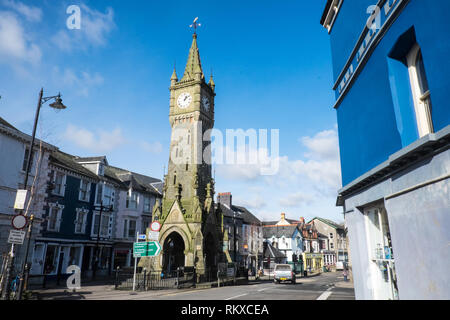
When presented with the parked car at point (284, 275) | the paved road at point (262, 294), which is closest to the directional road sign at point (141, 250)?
the paved road at point (262, 294)

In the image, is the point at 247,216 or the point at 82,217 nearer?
the point at 82,217

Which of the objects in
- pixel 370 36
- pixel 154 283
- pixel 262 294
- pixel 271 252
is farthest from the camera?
pixel 271 252

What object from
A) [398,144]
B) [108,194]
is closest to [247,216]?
[108,194]

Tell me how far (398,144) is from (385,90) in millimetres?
1481

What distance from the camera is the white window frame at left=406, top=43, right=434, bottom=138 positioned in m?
6.11

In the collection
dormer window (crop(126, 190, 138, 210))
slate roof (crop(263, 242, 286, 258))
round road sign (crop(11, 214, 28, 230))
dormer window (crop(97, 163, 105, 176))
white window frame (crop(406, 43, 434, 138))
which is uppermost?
dormer window (crop(97, 163, 105, 176))

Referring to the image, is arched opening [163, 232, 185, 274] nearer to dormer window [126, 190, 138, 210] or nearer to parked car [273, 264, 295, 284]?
dormer window [126, 190, 138, 210]

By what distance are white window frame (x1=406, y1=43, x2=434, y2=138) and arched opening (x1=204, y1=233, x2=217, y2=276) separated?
25322 millimetres

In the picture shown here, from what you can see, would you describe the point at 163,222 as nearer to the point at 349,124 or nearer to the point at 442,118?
the point at 349,124

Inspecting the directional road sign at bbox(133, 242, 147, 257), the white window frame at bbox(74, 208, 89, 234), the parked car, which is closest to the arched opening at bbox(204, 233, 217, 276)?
the parked car

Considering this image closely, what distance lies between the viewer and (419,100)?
630 centimetres

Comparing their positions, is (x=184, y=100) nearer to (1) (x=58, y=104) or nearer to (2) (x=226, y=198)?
(1) (x=58, y=104)

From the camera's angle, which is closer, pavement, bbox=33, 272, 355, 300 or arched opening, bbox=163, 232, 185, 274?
pavement, bbox=33, 272, 355, 300
